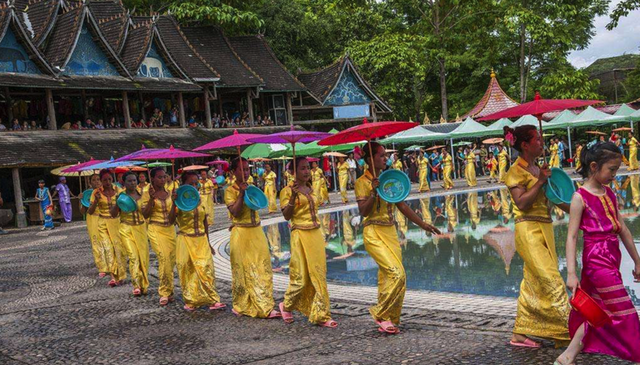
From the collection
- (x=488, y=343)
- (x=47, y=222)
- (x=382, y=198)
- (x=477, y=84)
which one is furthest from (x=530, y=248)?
(x=477, y=84)

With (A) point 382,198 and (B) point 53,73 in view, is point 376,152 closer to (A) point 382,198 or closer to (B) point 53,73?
(A) point 382,198

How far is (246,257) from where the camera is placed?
28.3ft

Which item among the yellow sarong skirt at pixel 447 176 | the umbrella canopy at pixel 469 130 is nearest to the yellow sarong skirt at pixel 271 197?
the yellow sarong skirt at pixel 447 176

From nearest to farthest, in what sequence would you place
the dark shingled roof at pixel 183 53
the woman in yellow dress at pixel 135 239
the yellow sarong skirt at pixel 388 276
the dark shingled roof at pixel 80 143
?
the yellow sarong skirt at pixel 388 276, the woman in yellow dress at pixel 135 239, the dark shingled roof at pixel 80 143, the dark shingled roof at pixel 183 53

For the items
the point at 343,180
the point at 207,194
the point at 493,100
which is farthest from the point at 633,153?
the point at 207,194

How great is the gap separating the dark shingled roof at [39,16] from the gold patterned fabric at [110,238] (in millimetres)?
19784

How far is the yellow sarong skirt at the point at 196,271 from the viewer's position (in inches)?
360

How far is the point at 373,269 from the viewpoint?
11391 mm

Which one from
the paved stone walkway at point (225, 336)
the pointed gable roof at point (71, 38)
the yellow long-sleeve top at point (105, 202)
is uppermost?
the pointed gable roof at point (71, 38)

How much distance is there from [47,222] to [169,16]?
15736 millimetres

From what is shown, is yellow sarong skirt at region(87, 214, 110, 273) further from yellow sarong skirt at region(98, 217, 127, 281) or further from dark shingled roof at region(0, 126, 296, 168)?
dark shingled roof at region(0, 126, 296, 168)

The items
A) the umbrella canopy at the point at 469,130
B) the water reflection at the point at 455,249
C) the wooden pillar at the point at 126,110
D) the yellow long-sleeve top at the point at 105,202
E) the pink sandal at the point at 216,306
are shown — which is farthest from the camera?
the umbrella canopy at the point at 469,130

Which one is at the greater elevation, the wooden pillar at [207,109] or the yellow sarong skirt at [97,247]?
the wooden pillar at [207,109]

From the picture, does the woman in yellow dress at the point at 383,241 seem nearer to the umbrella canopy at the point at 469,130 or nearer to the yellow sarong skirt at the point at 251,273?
the yellow sarong skirt at the point at 251,273
